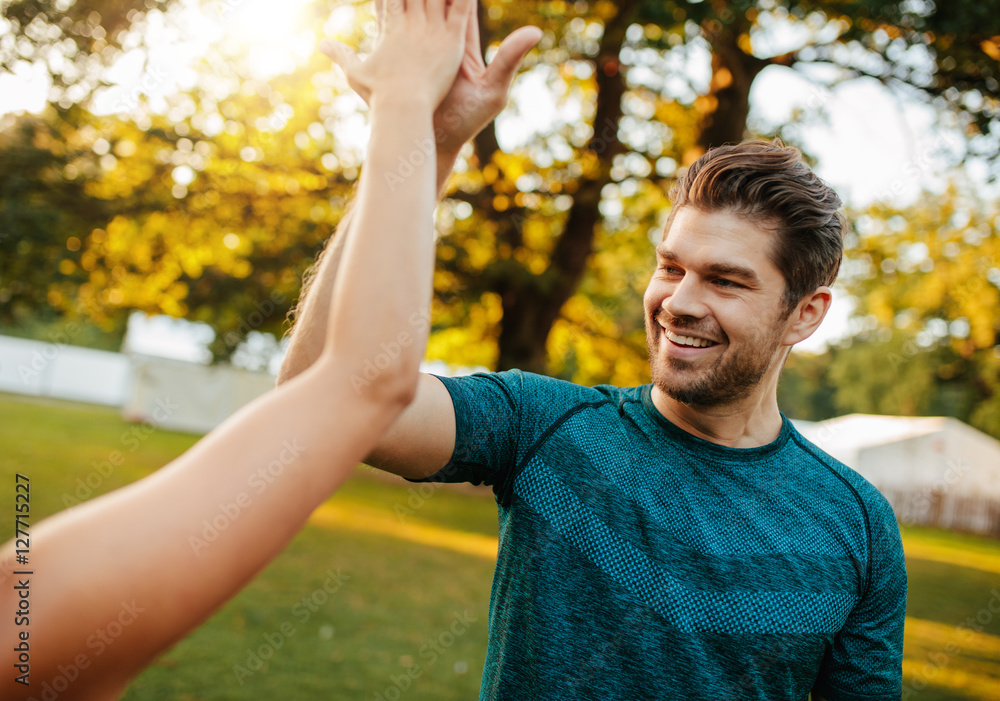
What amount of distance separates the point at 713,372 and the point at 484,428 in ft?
2.38

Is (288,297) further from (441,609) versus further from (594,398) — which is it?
(594,398)

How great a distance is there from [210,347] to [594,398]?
1611cm

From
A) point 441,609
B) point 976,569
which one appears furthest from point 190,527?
point 976,569

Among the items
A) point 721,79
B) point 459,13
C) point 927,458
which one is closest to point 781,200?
point 459,13

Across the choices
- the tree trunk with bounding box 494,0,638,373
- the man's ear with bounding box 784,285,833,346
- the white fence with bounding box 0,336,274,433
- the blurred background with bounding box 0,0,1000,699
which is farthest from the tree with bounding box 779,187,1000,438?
the white fence with bounding box 0,336,274,433

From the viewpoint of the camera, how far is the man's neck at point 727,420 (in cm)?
203

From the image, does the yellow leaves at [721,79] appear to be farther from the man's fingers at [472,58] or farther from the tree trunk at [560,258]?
the man's fingers at [472,58]

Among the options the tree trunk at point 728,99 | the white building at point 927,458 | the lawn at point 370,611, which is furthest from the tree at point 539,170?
the white building at point 927,458

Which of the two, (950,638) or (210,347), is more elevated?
(210,347)

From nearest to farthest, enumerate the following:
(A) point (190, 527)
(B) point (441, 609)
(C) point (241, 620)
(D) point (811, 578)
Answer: (A) point (190, 527) → (D) point (811, 578) → (C) point (241, 620) → (B) point (441, 609)

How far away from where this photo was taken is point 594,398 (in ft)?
6.65

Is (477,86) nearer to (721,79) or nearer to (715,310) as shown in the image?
(715,310)

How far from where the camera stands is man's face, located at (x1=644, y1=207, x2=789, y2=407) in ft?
6.57

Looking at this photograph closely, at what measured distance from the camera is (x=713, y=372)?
2010mm
